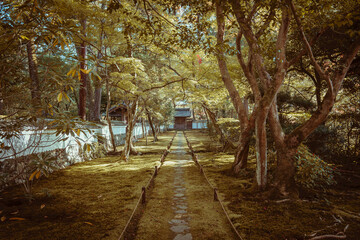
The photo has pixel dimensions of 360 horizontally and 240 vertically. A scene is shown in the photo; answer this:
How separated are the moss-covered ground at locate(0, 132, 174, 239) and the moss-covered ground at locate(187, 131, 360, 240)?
2.48 m

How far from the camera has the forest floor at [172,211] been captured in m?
3.94

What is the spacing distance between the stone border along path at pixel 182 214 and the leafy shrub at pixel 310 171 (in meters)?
2.43

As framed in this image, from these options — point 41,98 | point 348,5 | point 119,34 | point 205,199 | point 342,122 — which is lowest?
point 205,199

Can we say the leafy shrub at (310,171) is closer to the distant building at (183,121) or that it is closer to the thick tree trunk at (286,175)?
the thick tree trunk at (286,175)

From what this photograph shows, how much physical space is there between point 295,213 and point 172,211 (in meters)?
2.67

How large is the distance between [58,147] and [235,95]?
814 cm

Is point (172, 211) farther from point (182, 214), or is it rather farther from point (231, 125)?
point (231, 125)

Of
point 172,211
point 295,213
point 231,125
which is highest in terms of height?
point 231,125

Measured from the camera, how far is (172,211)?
5125mm

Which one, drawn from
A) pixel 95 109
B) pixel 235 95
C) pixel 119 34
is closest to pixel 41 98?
pixel 235 95

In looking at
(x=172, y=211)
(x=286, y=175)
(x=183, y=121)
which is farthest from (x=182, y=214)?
(x=183, y=121)

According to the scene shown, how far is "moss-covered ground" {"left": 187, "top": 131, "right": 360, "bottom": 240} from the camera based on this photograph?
12.9 ft

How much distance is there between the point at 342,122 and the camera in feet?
27.1

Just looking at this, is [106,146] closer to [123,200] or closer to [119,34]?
[119,34]
